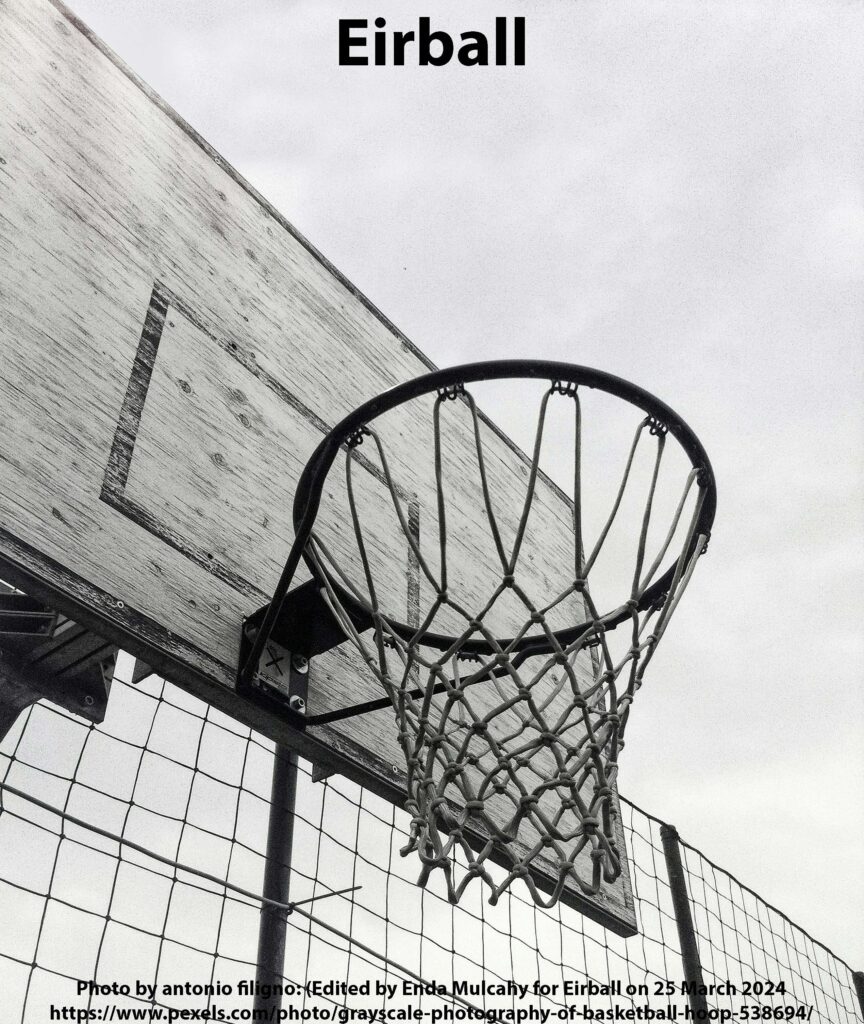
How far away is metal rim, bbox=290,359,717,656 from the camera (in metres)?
2.24

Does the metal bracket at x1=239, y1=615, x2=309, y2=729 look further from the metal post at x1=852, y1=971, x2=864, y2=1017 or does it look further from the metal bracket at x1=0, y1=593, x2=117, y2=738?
the metal post at x1=852, y1=971, x2=864, y2=1017

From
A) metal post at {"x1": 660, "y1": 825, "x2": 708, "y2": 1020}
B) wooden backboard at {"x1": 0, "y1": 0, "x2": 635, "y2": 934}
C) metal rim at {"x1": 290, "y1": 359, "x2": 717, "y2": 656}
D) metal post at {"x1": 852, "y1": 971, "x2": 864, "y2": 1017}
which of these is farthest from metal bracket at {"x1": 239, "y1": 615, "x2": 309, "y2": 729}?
metal post at {"x1": 852, "y1": 971, "x2": 864, "y2": 1017}

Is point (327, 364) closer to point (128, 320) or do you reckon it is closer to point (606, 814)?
point (128, 320)

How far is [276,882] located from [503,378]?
5.44 ft

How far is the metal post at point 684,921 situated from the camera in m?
4.03

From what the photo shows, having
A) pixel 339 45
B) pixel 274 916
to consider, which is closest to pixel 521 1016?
pixel 274 916

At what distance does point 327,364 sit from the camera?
9.96 ft

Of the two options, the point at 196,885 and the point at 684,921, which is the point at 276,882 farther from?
the point at 684,921

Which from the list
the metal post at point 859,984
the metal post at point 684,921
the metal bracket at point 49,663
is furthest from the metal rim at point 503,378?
the metal post at point 859,984

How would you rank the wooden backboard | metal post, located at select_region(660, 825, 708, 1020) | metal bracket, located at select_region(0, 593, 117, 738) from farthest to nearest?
metal post, located at select_region(660, 825, 708, 1020), metal bracket, located at select_region(0, 593, 117, 738), the wooden backboard

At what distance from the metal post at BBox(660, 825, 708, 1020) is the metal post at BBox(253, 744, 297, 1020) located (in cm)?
188

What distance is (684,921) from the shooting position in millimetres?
4180

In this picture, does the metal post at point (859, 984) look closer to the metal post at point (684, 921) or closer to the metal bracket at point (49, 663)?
the metal post at point (684, 921)

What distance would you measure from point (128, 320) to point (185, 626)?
2.50ft
